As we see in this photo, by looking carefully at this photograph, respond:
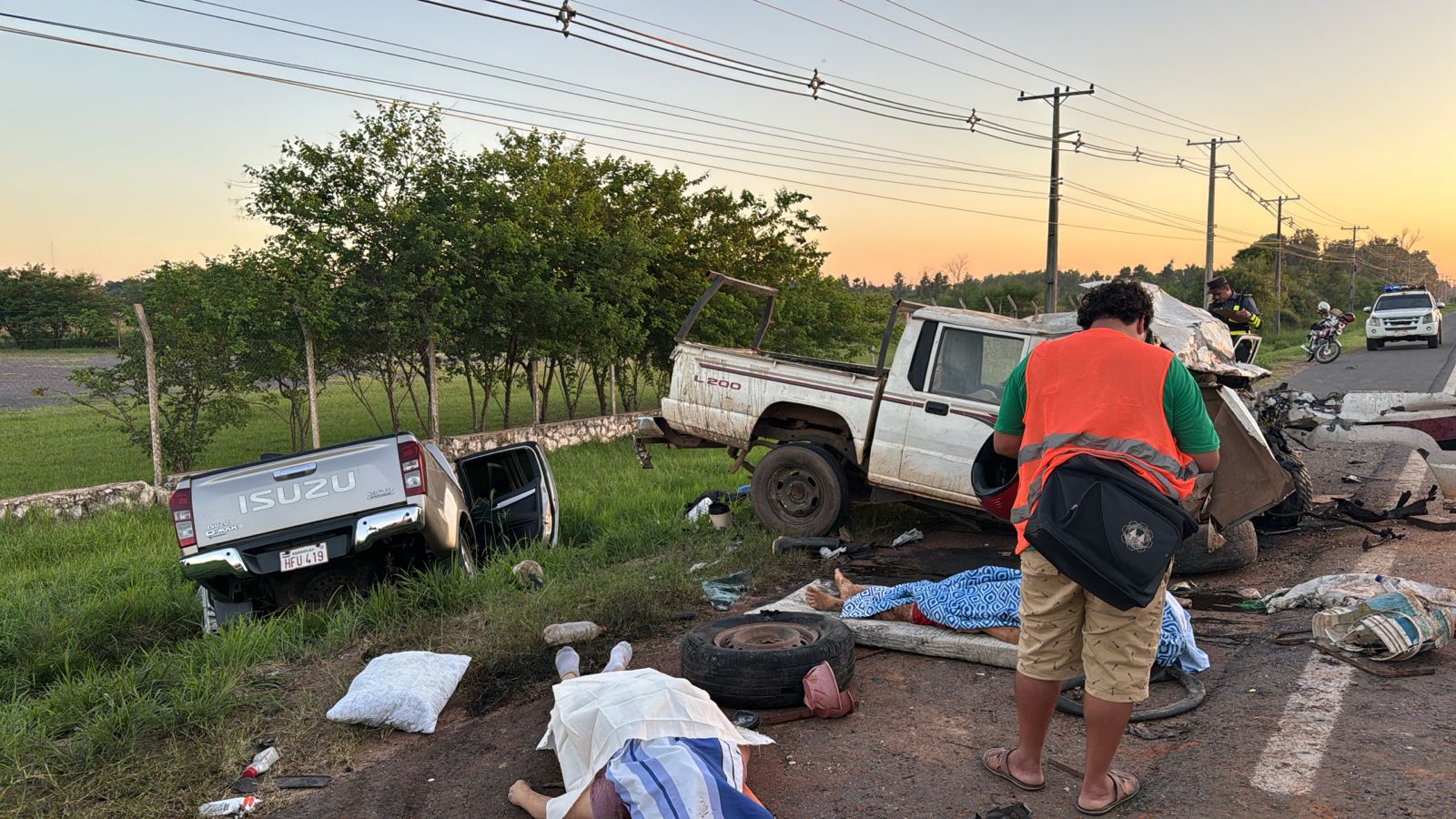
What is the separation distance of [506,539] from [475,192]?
6.30 meters

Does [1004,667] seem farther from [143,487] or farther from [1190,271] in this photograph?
[1190,271]

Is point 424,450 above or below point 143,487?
above


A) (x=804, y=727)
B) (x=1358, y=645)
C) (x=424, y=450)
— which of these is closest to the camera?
(x=804, y=727)

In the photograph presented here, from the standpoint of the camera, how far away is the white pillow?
4508 mm

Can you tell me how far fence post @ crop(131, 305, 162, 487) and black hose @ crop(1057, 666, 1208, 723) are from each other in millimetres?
9829

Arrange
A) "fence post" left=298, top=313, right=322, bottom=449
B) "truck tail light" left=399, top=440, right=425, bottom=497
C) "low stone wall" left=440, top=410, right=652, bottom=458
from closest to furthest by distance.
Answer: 1. "truck tail light" left=399, top=440, right=425, bottom=497
2. "fence post" left=298, top=313, right=322, bottom=449
3. "low stone wall" left=440, top=410, right=652, bottom=458

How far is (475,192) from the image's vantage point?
508 inches

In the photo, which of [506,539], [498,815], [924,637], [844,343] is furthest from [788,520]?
[844,343]

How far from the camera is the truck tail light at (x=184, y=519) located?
5766 millimetres

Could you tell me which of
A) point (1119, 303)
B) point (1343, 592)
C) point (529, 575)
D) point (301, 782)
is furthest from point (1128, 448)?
point (529, 575)

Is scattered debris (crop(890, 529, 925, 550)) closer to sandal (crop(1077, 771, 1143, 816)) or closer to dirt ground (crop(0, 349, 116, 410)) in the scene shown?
sandal (crop(1077, 771, 1143, 816))

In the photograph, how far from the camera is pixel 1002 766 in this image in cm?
374

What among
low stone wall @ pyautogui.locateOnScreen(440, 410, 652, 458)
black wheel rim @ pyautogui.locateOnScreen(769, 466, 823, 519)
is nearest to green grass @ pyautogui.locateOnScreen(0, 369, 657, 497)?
low stone wall @ pyautogui.locateOnScreen(440, 410, 652, 458)

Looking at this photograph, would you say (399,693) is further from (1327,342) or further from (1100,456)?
(1327,342)
